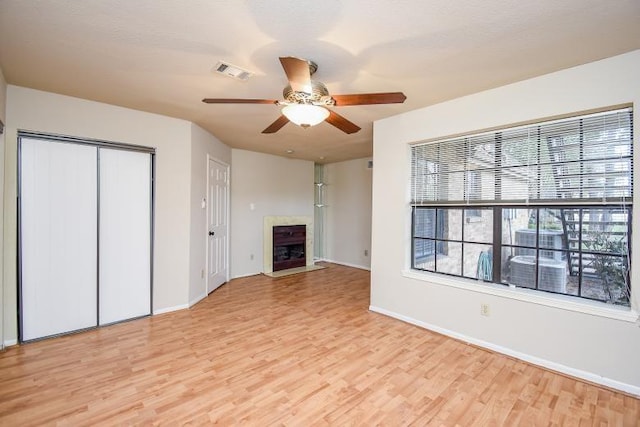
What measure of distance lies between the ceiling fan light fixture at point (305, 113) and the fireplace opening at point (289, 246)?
390 centimetres

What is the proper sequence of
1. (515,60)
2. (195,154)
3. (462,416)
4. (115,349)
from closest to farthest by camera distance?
(462,416), (515,60), (115,349), (195,154)

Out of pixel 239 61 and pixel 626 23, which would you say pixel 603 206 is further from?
pixel 239 61

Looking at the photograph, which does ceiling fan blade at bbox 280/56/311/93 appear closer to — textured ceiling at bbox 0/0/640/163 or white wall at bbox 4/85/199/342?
textured ceiling at bbox 0/0/640/163

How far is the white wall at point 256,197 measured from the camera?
17.2 feet

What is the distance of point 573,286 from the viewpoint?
7.74 feet

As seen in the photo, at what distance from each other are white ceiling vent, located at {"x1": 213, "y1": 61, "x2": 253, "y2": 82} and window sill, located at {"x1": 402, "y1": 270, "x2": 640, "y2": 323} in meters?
2.63

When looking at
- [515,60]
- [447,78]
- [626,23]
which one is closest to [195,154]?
[447,78]

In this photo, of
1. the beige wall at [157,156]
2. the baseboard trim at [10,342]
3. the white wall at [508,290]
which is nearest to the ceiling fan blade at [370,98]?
the white wall at [508,290]

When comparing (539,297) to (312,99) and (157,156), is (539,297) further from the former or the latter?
(157,156)

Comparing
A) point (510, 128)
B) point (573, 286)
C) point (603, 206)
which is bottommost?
point (573, 286)

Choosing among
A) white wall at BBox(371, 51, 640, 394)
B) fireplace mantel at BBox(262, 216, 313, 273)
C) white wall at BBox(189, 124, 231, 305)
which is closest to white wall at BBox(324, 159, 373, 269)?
fireplace mantel at BBox(262, 216, 313, 273)

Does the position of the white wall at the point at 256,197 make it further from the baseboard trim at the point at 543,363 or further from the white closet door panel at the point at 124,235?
the baseboard trim at the point at 543,363

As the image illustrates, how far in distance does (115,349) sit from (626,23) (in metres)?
4.47

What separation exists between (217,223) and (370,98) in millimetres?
3510
